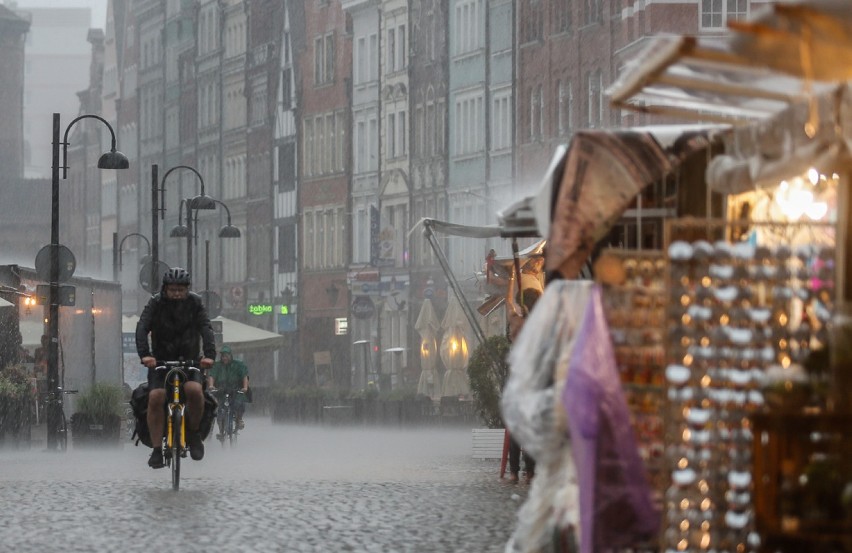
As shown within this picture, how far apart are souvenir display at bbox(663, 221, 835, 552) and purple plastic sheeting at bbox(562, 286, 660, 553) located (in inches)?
15.7

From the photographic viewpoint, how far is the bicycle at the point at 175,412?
67.1 feet

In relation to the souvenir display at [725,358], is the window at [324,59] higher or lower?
higher

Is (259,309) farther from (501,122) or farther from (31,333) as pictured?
(31,333)

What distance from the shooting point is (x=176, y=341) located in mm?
20797

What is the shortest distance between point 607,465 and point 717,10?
155 ft

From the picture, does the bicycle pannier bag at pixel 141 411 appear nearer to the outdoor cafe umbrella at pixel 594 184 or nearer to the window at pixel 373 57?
the outdoor cafe umbrella at pixel 594 184

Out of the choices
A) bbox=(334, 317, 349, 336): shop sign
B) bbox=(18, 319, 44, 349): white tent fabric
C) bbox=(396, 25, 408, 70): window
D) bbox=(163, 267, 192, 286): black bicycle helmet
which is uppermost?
bbox=(396, 25, 408, 70): window

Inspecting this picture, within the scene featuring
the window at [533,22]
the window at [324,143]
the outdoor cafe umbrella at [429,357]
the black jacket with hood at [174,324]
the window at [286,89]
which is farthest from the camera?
the window at [286,89]

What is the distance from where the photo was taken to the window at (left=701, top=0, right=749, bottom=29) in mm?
56656

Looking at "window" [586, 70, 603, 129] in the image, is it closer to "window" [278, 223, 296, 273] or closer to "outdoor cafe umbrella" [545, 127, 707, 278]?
"window" [278, 223, 296, 273]

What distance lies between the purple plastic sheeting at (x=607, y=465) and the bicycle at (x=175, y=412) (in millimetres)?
10165

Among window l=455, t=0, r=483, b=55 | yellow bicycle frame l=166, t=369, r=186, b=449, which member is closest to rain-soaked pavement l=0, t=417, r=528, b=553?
yellow bicycle frame l=166, t=369, r=186, b=449

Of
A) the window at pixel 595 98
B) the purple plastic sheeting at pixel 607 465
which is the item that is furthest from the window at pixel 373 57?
the purple plastic sheeting at pixel 607 465

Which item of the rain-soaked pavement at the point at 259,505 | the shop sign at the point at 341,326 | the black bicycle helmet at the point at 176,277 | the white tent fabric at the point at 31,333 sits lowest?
the rain-soaked pavement at the point at 259,505
